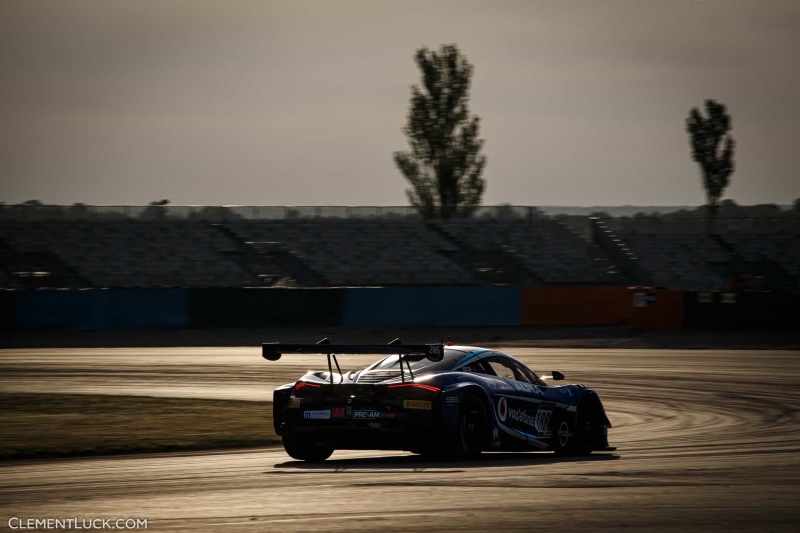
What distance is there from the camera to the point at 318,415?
1051 centimetres

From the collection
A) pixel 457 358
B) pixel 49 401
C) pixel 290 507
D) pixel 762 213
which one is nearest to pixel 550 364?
pixel 49 401

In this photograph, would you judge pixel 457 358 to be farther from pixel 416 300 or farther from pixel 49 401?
pixel 416 300

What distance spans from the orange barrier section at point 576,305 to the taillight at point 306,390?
25.9 metres

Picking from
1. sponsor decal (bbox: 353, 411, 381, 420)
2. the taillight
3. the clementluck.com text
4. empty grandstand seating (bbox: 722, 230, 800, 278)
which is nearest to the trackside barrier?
empty grandstand seating (bbox: 722, 230, 800, 278)

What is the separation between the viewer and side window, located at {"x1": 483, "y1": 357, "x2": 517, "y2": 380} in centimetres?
1130

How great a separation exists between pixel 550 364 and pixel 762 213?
26.5m

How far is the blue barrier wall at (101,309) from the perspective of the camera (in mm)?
34188

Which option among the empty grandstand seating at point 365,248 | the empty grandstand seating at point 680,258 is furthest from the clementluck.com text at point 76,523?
the empty grandstand seating at point 680,258

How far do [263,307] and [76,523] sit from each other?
2876 cm

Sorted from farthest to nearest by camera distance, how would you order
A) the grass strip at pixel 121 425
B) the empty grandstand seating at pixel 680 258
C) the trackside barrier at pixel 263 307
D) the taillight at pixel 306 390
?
1. the empty grandstand seating at pixel 680 258
2. the trackside barrier at pixel 263 307
3. the grass strip at pixel 121 425
4. the taillight at pixel 306 390

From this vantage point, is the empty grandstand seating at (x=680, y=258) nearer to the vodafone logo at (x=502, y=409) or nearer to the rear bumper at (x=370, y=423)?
the vodafone logo at (x=502, y=409)

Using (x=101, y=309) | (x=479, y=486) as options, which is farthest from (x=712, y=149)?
(x=479, y=486)

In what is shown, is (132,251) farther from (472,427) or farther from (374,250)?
(472,427)

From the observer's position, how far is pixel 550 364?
24688mm
